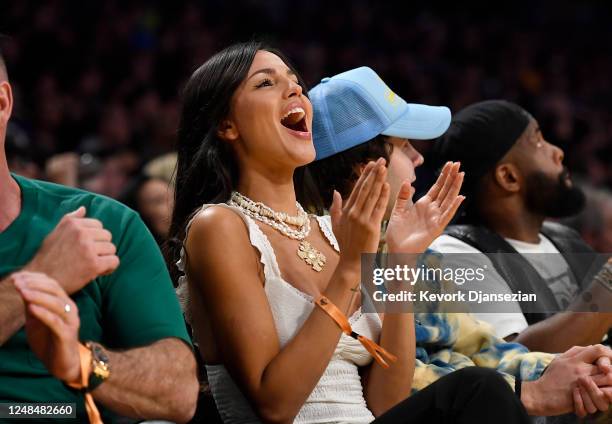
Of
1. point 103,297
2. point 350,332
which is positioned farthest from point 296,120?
point 103,297

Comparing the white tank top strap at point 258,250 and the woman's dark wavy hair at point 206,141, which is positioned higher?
the woman's dark wavy hair at point 206,141

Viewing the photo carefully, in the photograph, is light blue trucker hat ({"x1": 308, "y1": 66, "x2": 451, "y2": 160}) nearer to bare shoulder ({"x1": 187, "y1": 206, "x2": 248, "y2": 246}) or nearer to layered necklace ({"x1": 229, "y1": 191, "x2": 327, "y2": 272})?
layered necklace ({"x1": 229, "y1": 191, "x2": 327, "y2": 272})

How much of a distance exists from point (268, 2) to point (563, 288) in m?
6.30

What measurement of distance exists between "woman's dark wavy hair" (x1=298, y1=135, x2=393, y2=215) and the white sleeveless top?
1.41 ft

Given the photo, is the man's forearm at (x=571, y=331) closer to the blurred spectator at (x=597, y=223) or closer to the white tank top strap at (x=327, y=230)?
the white tank top strap at (x=327, y=230)

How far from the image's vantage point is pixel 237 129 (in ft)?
8.77

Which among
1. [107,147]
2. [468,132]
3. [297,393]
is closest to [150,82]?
[107,147]

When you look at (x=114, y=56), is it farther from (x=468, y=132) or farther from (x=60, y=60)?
(x=468, y=132)

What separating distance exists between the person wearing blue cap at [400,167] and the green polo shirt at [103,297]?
31.6 inches

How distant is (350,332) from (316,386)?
0.18m

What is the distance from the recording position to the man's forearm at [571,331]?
304cm

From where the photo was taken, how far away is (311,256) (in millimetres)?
2617

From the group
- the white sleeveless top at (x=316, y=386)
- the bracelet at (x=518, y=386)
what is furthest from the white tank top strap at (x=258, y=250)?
the bracelet at (x=518, y=386)

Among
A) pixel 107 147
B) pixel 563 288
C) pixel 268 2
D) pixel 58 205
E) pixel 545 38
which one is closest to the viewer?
pixel 58 205
